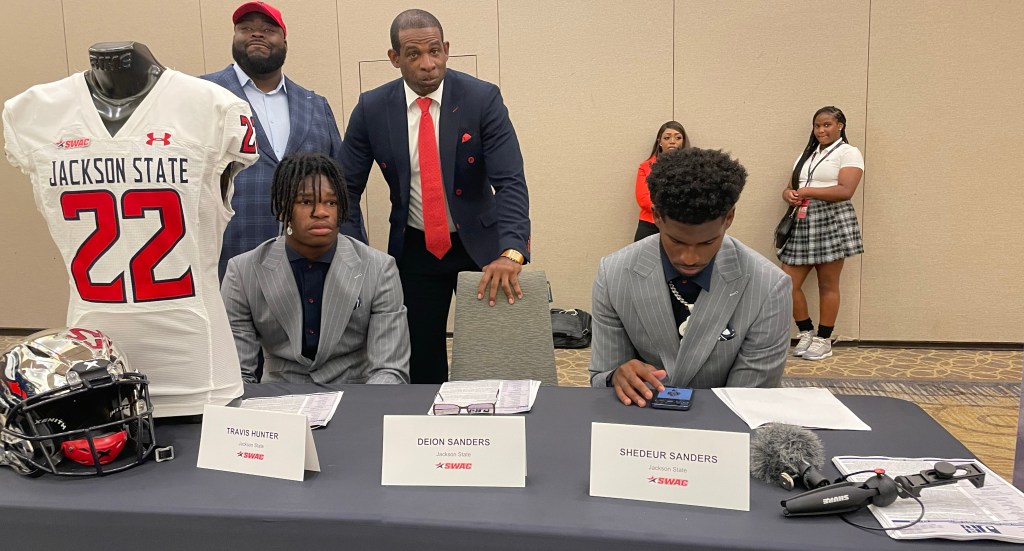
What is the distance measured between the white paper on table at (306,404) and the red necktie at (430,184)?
3.12 ft

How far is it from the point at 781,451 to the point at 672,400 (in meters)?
0.34

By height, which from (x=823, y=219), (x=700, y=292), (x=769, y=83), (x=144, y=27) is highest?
(x=144, y=27)

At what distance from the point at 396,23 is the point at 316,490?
1.60 m

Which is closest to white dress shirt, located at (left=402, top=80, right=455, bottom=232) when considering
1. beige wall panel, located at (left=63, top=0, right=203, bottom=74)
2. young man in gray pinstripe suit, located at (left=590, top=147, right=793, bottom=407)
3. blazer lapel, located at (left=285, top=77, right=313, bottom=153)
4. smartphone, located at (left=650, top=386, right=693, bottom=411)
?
blazer lapel, located at (left=285, top=77, right=313, bottom=153)

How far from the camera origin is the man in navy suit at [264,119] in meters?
2.53

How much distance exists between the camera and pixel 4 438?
4.07 feet

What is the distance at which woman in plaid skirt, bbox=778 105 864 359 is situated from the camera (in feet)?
14.1

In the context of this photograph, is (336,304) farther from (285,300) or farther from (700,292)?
(700,292)

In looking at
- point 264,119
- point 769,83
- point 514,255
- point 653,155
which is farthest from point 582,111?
point 514,255

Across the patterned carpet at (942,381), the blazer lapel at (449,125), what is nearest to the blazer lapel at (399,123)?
the blazer lapel at (449,125)

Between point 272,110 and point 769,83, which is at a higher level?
point 769,83

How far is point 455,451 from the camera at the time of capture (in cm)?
121

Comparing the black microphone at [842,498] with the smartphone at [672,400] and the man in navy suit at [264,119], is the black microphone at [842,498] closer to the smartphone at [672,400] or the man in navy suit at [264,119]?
the smartphone at [672,400]

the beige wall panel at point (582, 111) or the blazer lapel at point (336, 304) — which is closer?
the blazer lapel at point (336, 304)
